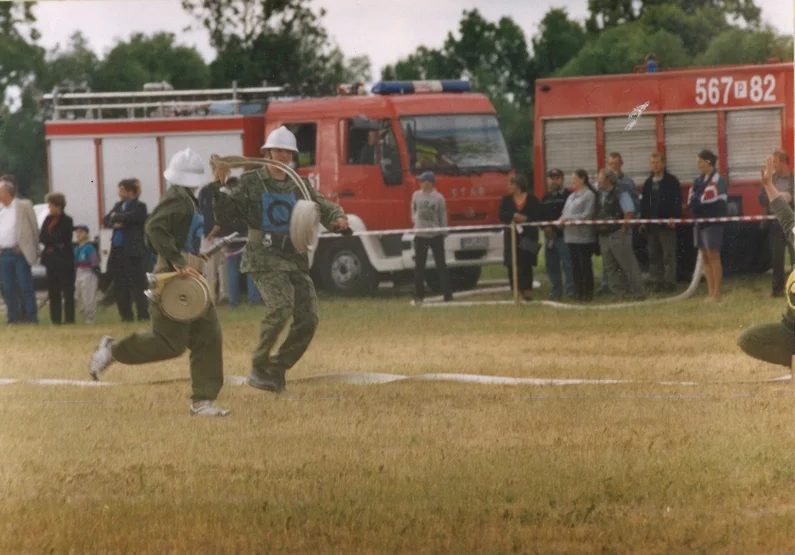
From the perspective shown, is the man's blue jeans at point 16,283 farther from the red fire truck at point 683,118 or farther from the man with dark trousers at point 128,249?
the red fire truck at point 683,118

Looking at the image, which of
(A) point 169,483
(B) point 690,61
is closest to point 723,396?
(A) point 169,483

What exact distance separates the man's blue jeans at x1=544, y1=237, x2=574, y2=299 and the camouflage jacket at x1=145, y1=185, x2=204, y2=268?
8.20 meters

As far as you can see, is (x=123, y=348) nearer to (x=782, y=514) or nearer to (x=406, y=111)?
(x=782, y=514)

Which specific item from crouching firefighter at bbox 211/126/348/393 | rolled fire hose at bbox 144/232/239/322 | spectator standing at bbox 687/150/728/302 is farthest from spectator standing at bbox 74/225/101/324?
rolled fire hose at bbox 144/232/239/322

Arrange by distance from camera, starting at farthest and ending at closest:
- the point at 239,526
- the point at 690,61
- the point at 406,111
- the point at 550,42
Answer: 1. the point at 690,61
2. the point at 406,111
3. the point at 550,42
4. the point at 239,526

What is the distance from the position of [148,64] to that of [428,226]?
4649mm

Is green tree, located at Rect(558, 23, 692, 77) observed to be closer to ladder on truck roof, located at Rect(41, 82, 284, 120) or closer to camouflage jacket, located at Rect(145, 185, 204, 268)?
ladder on truck roof, located at Rect(41, 82, 284, 120)

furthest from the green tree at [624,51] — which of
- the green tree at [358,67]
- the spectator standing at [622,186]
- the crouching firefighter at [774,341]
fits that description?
the crouching firefighter at [774,341]

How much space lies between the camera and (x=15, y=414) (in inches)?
403

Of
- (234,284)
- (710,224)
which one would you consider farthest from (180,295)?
(234,284)

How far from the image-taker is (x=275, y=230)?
10086 millimetres

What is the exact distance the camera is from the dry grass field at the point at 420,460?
671 centimetres

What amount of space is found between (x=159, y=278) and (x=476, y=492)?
8.82ft

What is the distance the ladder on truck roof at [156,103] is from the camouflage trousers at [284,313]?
26.2 feet
